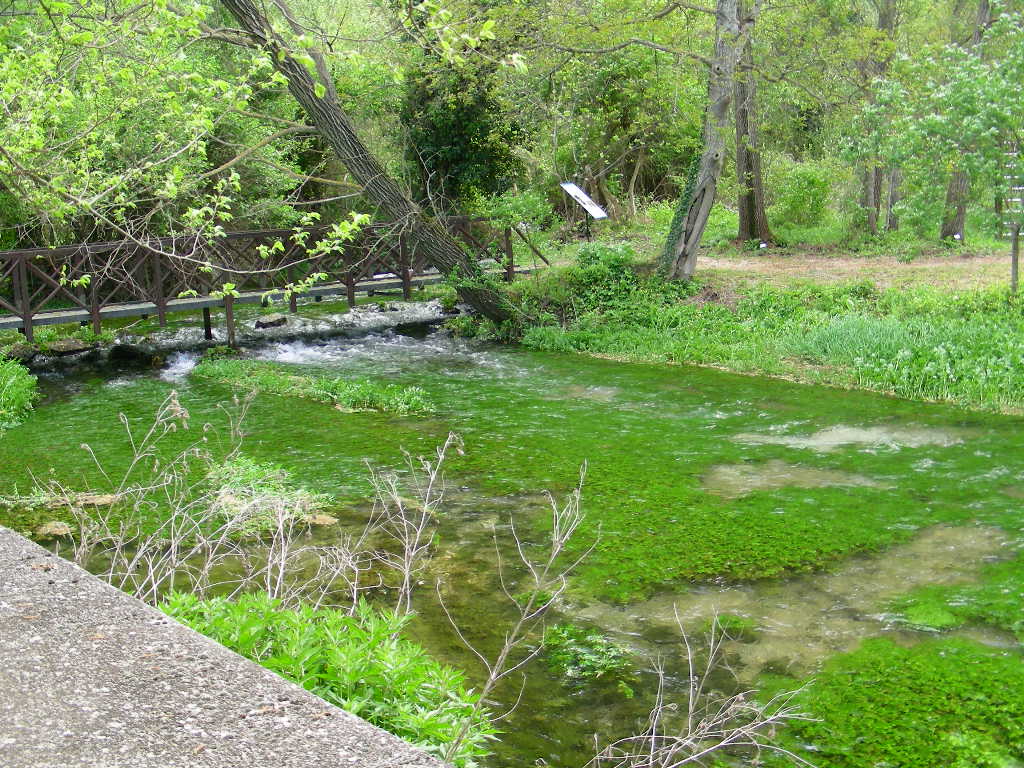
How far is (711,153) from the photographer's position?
16.2 metres

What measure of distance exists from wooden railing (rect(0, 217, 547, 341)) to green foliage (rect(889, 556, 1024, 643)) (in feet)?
30.7

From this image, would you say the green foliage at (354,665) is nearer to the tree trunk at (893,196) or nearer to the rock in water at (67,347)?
the rock in water at (67,347)

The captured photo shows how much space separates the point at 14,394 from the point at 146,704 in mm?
9733

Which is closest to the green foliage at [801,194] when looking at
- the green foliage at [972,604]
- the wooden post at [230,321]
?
the wooden post at [230,321]

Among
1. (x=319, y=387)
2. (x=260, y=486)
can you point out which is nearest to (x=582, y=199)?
(x=319, y=387)

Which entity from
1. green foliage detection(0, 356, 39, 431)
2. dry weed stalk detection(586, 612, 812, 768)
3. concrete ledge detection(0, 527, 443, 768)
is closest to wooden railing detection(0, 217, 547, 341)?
green foliage detection(0, 356, 39, 431)

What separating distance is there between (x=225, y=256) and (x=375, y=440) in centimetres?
748

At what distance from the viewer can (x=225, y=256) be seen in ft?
52.9

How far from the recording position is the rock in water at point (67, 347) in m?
15.3

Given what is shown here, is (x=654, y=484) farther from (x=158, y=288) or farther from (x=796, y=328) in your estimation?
(x=158, y=288)

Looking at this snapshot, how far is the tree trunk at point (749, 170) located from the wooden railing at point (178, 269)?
229 inches

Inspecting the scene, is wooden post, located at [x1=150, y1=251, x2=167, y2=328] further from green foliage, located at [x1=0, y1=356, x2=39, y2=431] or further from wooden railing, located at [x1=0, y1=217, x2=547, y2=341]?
green foliage, located at [x1=0, y1=356, x2=39, y2=431]

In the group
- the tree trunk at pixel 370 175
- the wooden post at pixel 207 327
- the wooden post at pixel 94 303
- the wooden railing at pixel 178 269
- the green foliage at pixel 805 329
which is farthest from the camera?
the wooden post at pixel 207 327

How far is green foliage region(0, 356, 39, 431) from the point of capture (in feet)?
36.2
